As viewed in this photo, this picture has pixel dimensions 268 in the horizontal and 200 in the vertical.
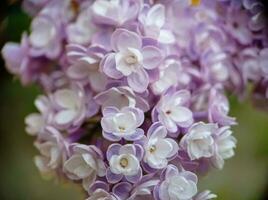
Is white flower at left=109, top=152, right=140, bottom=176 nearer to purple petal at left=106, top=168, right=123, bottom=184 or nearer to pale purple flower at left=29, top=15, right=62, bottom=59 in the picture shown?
purple petal at left=106, top=168, right=123, bottom=184

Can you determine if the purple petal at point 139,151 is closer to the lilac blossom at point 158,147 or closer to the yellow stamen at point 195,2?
the lilac blossom at point 158,147

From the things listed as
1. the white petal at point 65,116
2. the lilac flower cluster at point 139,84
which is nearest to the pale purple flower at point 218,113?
the lilac flower cluster at point 139,84

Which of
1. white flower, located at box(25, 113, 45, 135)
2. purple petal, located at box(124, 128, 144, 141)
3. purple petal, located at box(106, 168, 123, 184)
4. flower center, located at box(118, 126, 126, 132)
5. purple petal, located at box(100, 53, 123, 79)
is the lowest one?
white flower, located at box(25, 113, 45, 135)

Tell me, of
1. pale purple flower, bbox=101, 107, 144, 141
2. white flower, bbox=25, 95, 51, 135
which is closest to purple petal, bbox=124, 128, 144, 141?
pale purple flower, bbox=101, 107, 144, 141

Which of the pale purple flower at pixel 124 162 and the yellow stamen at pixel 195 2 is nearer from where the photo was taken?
the pale purple flower at pixel 124 162

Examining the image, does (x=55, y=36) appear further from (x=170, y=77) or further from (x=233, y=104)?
(x=233, y=104)

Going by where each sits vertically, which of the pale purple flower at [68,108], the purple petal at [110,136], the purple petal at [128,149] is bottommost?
the pale purple flower at [68,108]
